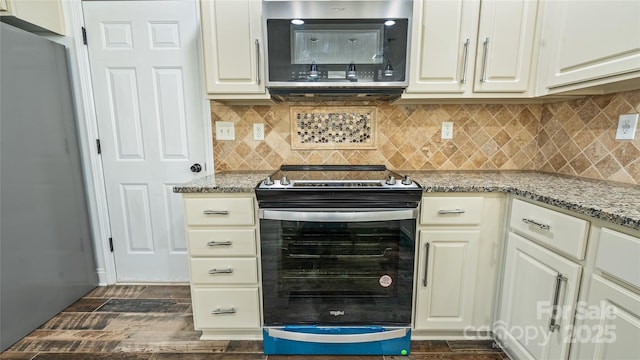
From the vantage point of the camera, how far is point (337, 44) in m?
1.47

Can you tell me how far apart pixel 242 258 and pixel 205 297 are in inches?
12.1

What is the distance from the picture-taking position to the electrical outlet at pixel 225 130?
6.44 ft

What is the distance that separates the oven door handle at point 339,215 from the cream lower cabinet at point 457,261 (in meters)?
0.15

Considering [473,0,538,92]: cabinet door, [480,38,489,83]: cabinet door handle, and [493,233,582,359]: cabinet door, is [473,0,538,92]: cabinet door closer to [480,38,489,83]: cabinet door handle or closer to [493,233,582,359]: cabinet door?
[480,38,489,83]: cabinet door handle

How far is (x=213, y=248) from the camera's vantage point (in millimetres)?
1473

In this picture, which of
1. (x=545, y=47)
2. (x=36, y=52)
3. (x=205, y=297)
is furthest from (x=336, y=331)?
(x=36, y=52)

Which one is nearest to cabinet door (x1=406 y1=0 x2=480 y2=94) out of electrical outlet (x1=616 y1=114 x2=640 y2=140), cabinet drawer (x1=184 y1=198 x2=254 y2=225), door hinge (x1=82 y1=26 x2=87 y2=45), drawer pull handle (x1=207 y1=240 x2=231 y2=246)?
electrical outlet (x1=616 y1=114 x2=640 y2=140)

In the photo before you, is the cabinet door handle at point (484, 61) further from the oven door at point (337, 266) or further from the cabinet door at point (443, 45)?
the oven door at point (337, 266)

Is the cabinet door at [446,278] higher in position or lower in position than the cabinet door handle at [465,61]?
lower

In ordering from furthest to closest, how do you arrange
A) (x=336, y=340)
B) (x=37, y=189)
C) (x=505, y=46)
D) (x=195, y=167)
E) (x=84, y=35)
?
(x=195, y=167) → (x=84, y=35) → (x=37, y=189) → (x=505, y=46) → (x=336, y=340)

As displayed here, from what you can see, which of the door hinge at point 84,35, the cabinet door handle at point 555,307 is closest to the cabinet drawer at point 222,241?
the cabinet door handle at point 555,307

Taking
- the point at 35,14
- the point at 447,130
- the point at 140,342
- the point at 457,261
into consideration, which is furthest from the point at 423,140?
the point at 35,14

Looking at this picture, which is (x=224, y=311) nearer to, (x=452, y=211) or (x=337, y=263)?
(x=337, y=263)

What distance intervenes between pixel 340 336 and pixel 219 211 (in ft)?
2.94
